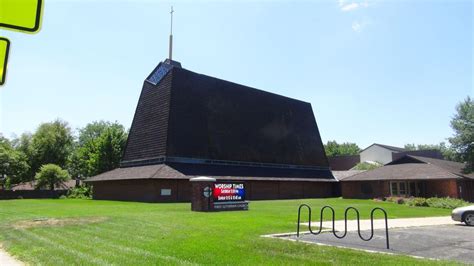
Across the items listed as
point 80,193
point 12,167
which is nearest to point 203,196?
point 80,193

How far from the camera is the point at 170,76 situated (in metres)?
45.2

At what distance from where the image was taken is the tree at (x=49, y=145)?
246 feet

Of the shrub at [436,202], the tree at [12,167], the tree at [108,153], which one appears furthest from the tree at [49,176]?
the shrub at [436,202]

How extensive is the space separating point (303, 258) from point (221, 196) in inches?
598

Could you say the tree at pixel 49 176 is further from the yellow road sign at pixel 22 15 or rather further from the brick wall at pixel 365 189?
the yellow road sign at pixel 22 15

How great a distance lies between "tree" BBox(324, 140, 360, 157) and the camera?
389 feet

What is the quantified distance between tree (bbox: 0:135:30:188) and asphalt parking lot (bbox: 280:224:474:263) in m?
64.2

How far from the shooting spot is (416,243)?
1138 cm

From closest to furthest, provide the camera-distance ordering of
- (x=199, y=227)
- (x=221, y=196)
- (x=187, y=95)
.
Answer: (x=199, y=227)
(x=221, y=196)
(x=187, y=95)

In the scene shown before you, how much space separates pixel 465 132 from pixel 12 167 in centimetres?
6886

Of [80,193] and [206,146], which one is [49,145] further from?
[206,146]

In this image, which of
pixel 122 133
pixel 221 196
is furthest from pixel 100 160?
pixel 221 196

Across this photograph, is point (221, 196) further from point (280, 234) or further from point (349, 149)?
point (349, 149)

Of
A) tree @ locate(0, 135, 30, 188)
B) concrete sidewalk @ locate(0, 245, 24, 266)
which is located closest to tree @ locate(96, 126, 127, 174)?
tree @ locate(0, 135, 30, 188)
